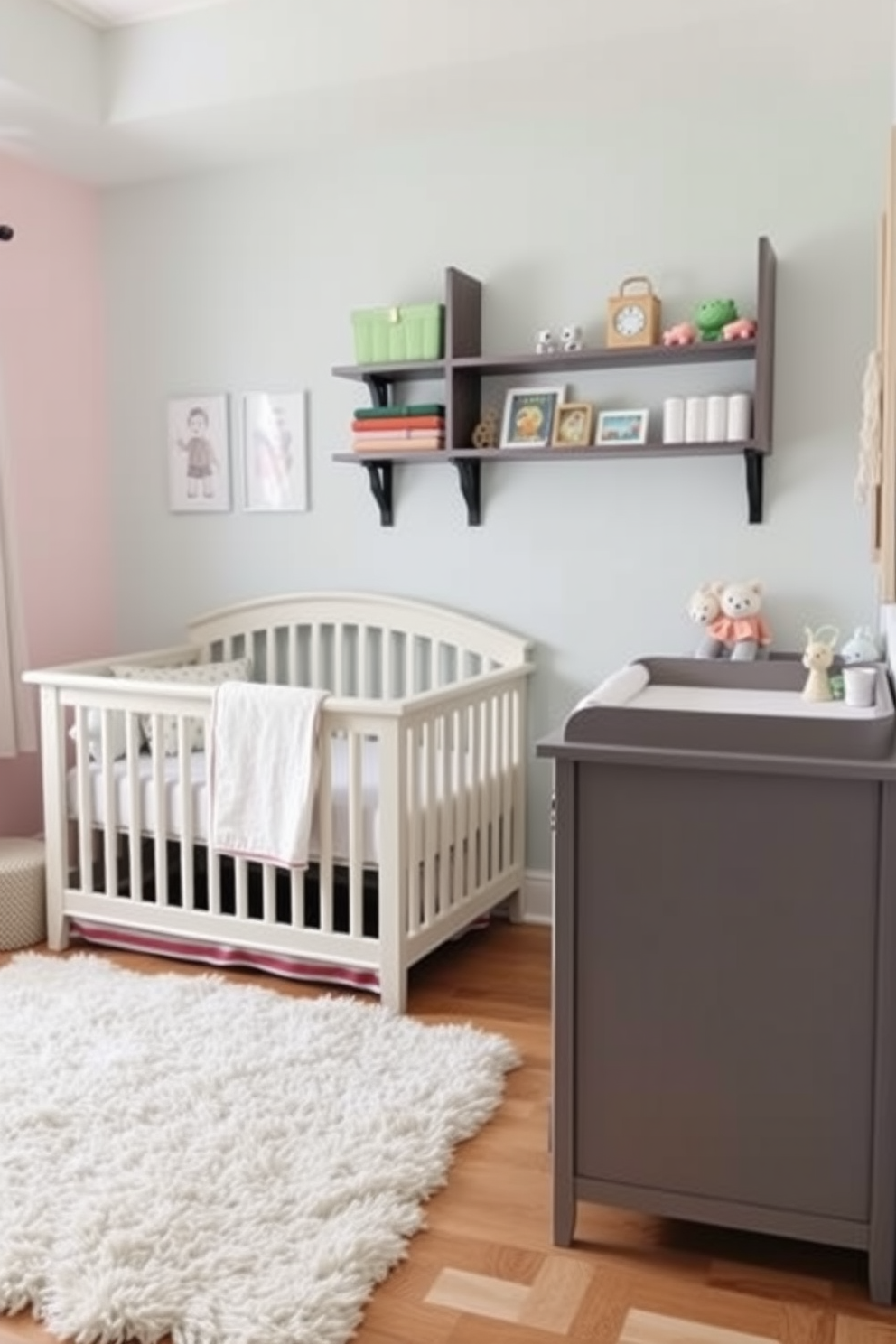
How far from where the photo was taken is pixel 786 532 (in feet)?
10.1

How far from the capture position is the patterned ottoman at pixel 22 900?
10.5 feet

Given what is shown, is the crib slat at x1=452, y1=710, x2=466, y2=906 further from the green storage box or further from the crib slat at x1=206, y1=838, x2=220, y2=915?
the green storage box

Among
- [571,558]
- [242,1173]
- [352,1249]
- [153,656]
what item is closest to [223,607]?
[153,656]

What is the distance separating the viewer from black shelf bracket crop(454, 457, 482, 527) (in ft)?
10.9

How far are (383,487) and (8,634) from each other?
117 cm

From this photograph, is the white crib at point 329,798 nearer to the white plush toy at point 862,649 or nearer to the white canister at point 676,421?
the white canister at point 676,421

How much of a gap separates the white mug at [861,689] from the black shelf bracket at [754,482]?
44.3 inches

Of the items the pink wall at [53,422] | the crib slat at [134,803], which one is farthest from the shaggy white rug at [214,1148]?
the pink wall at [53,422]

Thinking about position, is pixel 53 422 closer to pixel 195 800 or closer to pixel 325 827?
pixel 195 800

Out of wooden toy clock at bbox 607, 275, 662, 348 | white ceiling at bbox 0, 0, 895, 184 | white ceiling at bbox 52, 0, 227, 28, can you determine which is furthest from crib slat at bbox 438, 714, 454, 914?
white ceiling at bbox 52, 0, 227, 28

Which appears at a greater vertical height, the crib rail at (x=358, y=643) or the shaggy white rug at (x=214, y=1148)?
the crib rail at (x=358, y=643)

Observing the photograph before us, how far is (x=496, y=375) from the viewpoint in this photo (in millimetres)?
3330

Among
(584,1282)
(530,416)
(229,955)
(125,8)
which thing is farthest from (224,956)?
(125,8)

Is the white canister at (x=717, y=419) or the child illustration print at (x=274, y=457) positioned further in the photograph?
the child illustration print at (x=274, y=457)
